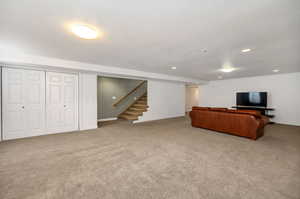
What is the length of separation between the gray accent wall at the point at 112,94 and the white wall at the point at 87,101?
1564 mm

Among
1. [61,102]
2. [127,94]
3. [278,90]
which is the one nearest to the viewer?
[61,102]

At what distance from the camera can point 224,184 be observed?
175cm

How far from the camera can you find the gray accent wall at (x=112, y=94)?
6.61 metres

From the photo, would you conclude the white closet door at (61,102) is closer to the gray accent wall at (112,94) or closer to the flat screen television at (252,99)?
the gray accent wall at (112,94)

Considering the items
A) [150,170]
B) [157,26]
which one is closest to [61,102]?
[150,170]

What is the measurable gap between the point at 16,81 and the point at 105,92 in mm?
3436

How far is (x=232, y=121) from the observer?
4.01m

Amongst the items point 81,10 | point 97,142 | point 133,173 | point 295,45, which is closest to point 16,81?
point 97,142

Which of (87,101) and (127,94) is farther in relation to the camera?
(127,94)

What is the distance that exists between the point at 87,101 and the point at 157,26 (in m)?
4.04

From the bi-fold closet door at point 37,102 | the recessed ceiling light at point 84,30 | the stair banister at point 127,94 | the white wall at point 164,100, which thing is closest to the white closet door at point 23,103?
the bi-fold closet door at point 37,102

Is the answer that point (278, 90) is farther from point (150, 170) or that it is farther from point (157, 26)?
point (150, 170)

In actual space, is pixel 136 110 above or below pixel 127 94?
below

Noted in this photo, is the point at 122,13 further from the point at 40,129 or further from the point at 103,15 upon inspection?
the point at 40,129
